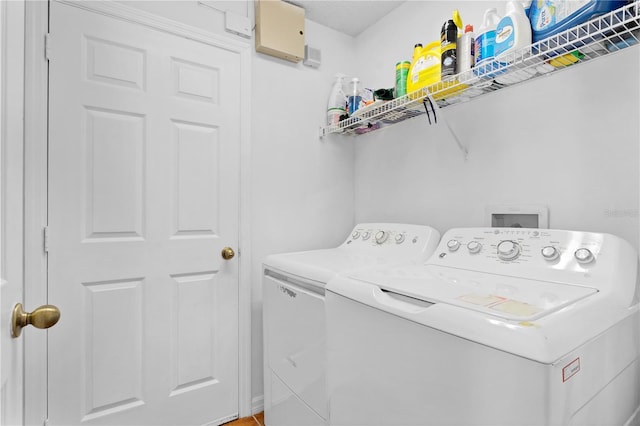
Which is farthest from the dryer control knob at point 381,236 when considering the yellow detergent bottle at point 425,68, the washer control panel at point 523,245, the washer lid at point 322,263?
the yellow detergent bottle at point 425,68

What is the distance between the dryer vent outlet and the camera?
2.11 m

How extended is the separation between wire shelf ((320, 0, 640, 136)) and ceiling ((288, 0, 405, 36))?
0.84 metres

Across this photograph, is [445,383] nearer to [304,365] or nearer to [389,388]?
[389,388]

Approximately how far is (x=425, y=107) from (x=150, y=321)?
1687mm

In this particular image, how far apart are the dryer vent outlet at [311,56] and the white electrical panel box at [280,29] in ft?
0.29

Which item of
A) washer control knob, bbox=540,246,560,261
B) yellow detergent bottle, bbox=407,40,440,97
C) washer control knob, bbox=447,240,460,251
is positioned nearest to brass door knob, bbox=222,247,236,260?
washer control knob, bbox=447,240,460,251

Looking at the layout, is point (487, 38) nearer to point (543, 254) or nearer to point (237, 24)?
point (543, 254)

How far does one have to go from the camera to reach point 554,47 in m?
1.06

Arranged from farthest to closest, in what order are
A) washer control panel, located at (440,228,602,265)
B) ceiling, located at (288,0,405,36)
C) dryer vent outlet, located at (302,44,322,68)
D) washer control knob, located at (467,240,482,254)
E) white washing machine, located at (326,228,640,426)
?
dryer vent outlet, located at (302,44,322,68)
ceiling, located at (288,0,405,36)
washer control knob, located at (467,240,482,254)
washer control panel, located at (440,228,602,265)
white washing machine, located at (326,228,640,426)

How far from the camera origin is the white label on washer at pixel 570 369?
26.1 inches

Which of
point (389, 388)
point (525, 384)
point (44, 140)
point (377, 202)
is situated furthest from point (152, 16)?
point (525, 384)

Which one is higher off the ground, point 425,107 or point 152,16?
point 152,16

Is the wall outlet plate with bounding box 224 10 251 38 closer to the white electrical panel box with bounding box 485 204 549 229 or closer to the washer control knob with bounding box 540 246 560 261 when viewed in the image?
the white electrical panel box with bounding box 485 204 549 229

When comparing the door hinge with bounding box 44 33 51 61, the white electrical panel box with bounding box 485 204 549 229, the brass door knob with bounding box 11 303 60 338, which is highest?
the door hinge with bounding box 44 33 51 61
